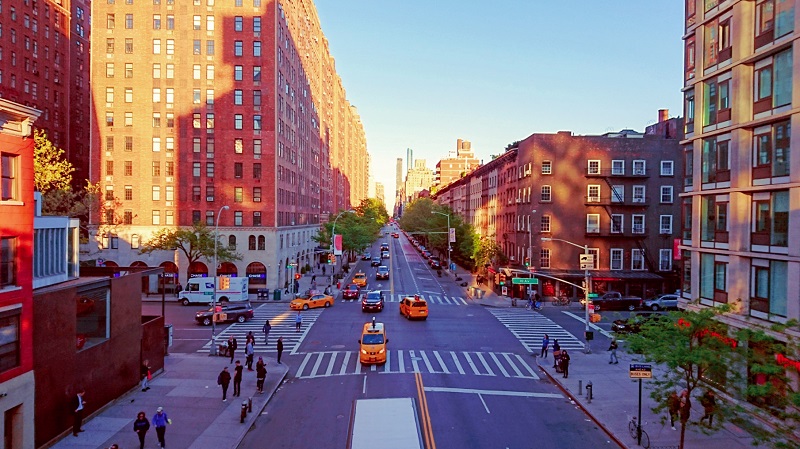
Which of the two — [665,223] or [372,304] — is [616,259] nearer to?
[665,223]

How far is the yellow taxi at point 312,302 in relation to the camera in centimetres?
5119

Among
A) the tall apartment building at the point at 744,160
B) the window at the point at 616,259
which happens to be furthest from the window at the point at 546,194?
the tall apartment building at the point at 744,160

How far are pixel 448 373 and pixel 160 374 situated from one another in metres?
15.5

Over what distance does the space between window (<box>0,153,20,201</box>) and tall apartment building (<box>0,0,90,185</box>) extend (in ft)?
212

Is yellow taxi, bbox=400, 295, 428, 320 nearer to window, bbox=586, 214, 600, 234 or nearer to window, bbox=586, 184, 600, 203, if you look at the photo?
window, bbox=586, 214, 600, 234

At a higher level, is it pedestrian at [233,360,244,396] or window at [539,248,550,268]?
window at [539,248,550,268]

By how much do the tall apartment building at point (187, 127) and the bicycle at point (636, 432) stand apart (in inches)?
1994

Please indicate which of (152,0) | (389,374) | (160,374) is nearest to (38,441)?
(160,374)

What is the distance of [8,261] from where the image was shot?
17.3 metres

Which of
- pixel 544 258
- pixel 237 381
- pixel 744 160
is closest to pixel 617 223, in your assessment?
pixel 544 258

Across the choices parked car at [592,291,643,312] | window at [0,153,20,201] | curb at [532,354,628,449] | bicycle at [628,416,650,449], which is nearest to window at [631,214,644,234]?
parked car at [592,291,643,312]

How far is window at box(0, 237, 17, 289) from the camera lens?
17.0 m

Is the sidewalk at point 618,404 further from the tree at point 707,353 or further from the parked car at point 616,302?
the parked car at point 616,302

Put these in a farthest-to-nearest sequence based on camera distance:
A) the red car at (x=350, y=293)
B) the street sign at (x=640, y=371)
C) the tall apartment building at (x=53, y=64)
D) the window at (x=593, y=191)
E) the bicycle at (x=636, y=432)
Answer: the tall apartment building at (x=53, y=64), the window at (x=593, y=191), the red car at (x=350, y=293), the street sign at (x=640, y=371), the bicycle at (x=636, y=432)
